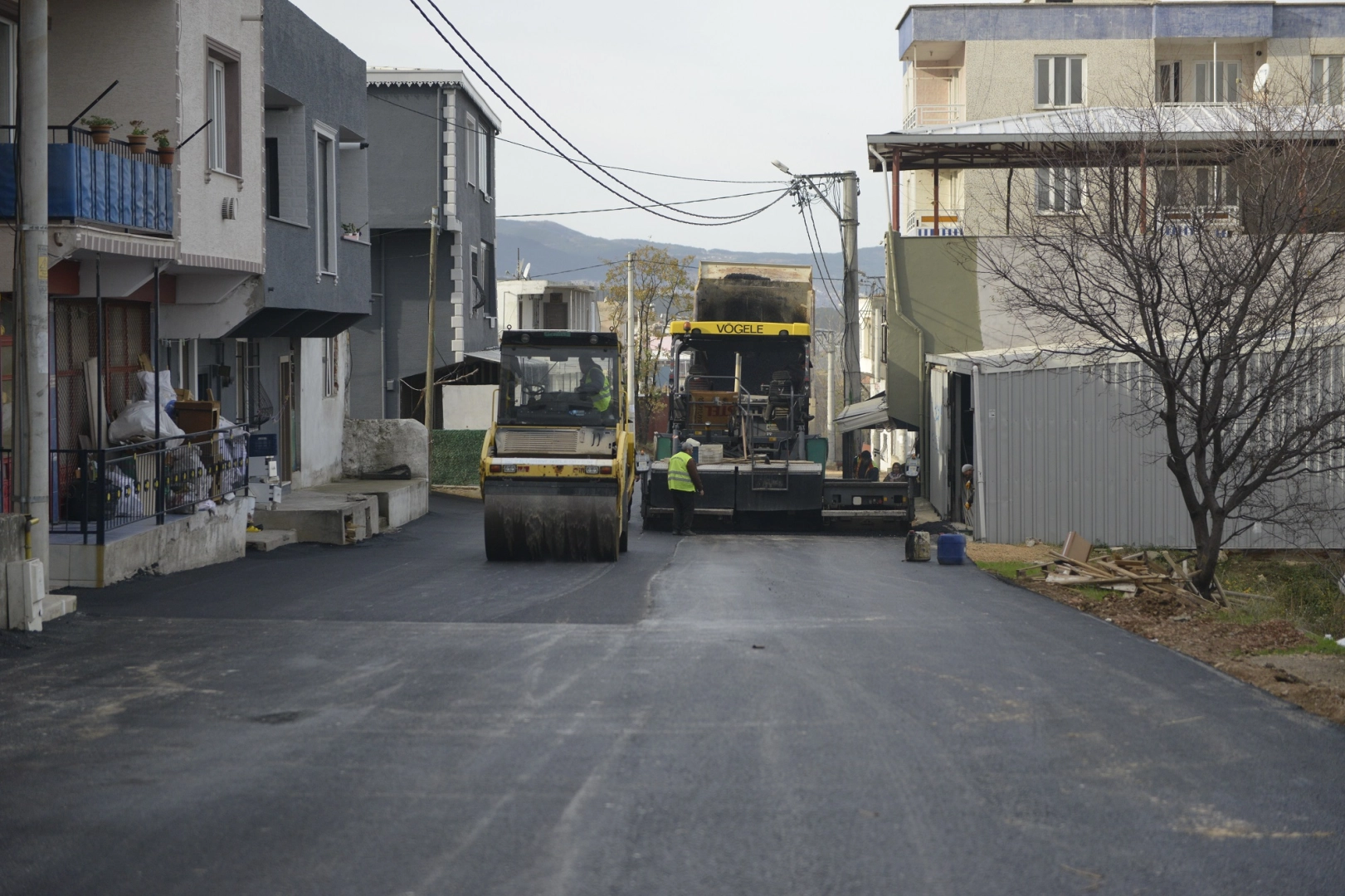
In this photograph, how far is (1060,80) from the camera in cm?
4753

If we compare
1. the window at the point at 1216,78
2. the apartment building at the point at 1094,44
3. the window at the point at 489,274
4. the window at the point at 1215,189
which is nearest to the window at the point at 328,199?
the window at the point at 1215,189

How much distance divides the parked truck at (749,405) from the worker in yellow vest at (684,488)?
422mm

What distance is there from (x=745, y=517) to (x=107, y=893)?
68.0ft

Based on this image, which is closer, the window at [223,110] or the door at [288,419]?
the window at [223,110]

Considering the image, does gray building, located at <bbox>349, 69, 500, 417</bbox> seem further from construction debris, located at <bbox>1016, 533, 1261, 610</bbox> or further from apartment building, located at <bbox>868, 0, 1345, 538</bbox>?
construction debris, located at <bbox>1016, 533, 1261, 610</bbox>

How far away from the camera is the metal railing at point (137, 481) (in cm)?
1355

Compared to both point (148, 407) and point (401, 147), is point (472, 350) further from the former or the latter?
point (148, 407)

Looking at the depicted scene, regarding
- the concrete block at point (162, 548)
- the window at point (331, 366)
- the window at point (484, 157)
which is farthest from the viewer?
the window at point (484, 157)

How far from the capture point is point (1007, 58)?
155ft

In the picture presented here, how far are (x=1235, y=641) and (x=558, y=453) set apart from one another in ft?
28.5

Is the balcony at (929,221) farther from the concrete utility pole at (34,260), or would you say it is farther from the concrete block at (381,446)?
the concrete utility pole at (34,260)

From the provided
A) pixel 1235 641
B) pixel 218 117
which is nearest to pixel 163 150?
pixel 218 117

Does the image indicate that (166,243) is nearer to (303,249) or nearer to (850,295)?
(303,249)

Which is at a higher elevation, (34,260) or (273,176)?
(273,176)
